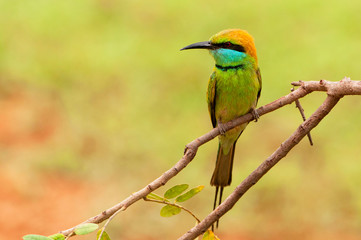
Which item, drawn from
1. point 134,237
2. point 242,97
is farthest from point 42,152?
point 242,97

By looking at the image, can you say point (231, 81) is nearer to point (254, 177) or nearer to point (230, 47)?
point (230, 47)

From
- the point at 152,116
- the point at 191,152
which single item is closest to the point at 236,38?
the point at 191,152

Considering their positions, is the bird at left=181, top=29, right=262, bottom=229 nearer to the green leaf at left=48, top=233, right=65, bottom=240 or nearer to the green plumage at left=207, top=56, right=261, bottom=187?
the green plumage at left=207, top=56, right=261, bottom=187

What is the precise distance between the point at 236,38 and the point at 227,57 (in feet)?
0.26

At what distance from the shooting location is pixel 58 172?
4.88m

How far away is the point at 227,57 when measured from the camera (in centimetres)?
239

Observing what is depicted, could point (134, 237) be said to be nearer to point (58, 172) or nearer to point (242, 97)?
point (58, 172)

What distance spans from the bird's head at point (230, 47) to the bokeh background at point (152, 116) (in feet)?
6.73

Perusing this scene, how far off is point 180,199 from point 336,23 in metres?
5.27

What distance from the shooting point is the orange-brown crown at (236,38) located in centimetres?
232

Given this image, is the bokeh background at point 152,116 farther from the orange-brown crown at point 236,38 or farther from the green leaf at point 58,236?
the green leaf at point 58,236

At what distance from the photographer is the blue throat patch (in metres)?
2.34

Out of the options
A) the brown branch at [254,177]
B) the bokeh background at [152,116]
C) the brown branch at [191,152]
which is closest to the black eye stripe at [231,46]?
the brown branch at [191,152]

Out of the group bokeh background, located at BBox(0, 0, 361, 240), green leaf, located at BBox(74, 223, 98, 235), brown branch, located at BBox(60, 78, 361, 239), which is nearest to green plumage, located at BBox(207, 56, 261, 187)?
brown branch, located at BBox(60, 78, 361, 239)
